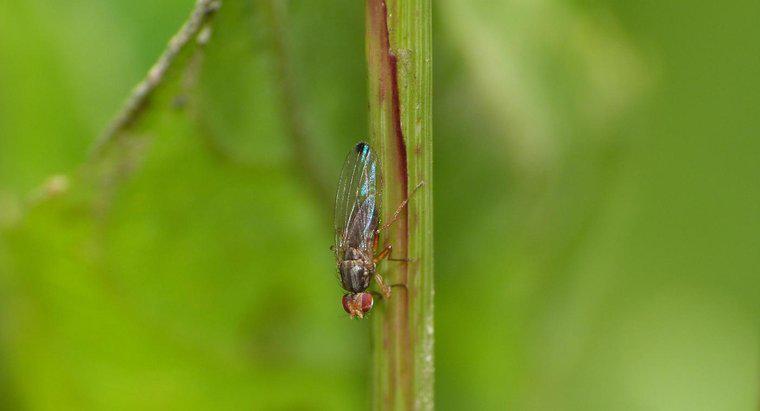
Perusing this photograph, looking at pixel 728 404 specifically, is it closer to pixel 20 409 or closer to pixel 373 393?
pixel 373 393

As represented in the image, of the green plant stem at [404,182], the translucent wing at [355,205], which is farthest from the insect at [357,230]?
the green plant stem at [404,182]

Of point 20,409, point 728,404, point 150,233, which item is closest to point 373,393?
point 150,233

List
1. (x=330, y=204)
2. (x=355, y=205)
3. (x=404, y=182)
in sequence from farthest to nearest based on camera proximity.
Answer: (x=355, y=205), (x=330, y=204), (x=404, y=182)

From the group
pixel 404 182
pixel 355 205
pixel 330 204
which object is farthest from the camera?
pixel 355 205

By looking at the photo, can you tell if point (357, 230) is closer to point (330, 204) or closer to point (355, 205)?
point (355, 205)

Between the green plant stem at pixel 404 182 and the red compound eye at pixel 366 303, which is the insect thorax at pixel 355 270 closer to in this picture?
the red compound eye at pixel 366 303

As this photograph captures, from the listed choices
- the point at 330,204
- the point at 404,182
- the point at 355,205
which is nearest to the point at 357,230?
the point at 355,205
